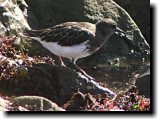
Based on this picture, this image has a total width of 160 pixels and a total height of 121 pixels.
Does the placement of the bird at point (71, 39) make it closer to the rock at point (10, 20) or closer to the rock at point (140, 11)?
the rock at point (10, 20)

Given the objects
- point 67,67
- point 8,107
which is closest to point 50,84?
point 67,67

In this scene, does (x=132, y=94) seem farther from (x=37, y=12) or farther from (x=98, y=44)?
(x=37, y=12)

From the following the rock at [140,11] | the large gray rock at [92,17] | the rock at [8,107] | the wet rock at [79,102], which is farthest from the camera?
the rock at [140,11]

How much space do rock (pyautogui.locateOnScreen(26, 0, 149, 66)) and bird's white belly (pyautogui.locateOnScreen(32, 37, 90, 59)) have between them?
2.77 feet

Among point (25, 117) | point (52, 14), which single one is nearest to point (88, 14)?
point (52, 14)

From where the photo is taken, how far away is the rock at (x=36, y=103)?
19.7 ft

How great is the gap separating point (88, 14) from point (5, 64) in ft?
4.68

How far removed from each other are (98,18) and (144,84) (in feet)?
4.57

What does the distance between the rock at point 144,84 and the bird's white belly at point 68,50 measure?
55 cm

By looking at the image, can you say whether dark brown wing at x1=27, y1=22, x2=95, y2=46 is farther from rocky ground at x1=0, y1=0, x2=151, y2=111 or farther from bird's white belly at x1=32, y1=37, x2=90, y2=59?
rocky ground at x1=0, y1=0, x2=151, y2=111

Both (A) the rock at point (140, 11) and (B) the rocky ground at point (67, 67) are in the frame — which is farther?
(A) the rock at point (140, 11)

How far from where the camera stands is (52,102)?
20.2 ft

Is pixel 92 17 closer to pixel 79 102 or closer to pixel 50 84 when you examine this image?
pixel 50 84

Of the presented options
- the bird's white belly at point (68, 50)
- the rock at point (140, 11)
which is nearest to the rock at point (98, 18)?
the rock at point (140, 11)
